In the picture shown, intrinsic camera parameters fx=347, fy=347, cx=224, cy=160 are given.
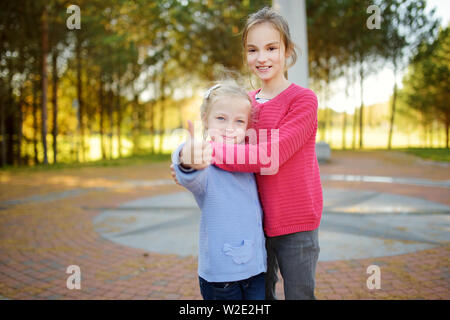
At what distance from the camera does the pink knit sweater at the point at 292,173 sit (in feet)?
4.80

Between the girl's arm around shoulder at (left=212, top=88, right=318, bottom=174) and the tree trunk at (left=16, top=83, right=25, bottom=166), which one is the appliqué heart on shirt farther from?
the tree trunk at (left=16, top=83, right=25, bottom=166)

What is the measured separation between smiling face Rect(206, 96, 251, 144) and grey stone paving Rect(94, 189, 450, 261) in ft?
8.54

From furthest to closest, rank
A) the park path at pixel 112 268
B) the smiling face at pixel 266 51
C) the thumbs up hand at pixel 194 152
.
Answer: the park path at pixel 112 268 < the smiling face at pixel 266 51 < the thumbs up hand at pixel 194 152

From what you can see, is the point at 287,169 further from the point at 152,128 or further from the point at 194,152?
the point at 152,128

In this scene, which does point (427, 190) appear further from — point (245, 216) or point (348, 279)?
point (245, 216)

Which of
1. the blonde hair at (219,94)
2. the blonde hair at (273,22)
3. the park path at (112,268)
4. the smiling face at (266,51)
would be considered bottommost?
the park path at (112,268)

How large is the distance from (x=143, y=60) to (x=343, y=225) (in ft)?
60.5

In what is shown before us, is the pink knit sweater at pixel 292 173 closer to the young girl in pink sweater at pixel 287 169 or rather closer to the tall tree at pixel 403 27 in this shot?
the young girl in pink sweater at pixel 287 169

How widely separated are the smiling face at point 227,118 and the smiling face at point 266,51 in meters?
0.22

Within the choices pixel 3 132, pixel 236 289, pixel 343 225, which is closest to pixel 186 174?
pixel 236 289

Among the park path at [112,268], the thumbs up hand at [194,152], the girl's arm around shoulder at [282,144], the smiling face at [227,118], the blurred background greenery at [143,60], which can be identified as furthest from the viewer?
the blurred background greenery at [143,60]

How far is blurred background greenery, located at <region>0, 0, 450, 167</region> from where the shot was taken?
14250 mm

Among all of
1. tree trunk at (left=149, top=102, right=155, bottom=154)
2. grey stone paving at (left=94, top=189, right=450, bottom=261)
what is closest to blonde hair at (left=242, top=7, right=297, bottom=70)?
grey stone paving at (left=94, top=189, right=450, bottom=261)

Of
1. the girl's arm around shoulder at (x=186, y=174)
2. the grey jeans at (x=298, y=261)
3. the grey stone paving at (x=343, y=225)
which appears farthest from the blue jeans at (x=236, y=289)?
the grey stone paving at (x=343, y=225)
